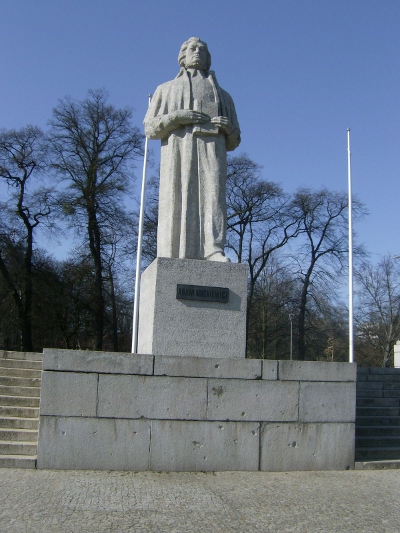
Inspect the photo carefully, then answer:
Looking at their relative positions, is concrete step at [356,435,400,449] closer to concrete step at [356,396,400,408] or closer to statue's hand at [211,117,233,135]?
concrete step at [356,396,400,408]

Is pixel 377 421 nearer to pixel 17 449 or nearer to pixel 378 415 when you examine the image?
pixel 378 415

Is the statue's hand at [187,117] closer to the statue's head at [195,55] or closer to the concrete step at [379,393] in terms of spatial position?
the statue's head at [195,55]

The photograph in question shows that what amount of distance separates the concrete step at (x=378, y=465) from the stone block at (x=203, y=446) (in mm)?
1368

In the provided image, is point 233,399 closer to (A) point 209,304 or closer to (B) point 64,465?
(A) point 209,304

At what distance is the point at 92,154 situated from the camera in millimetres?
24234

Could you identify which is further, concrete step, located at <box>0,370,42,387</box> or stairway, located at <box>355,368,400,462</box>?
concrete step, located at <box>0,370,42,387</box>

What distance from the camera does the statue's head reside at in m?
7.84

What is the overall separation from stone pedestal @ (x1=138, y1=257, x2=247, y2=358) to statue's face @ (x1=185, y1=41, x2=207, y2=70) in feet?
9.38

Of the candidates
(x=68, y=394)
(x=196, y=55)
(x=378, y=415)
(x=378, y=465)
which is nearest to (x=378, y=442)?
(x=378, y=465)

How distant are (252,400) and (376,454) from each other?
2.21 m

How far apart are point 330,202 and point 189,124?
69.4ft

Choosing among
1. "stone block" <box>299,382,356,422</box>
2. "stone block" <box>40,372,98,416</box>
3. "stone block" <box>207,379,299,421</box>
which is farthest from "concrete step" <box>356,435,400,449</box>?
"stone block" <box>40,372,98,416</box>

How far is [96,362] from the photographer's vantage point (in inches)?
245

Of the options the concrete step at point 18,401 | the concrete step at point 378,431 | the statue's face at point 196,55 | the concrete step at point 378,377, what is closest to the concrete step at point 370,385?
the concrete step at point 378,377
